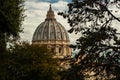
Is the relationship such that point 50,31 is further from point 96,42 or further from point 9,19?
point 96,42

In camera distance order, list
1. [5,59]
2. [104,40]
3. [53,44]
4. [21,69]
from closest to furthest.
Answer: [104,40] < [5,59] < [21,69] < [53,44]

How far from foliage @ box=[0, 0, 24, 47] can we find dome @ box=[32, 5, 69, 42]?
125275 millimetres

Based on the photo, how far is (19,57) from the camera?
1859 inches

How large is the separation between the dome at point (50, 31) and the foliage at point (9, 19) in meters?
125

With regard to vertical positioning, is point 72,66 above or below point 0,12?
below

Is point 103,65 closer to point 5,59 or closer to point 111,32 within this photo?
point 111,32

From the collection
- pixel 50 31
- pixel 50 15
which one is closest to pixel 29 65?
pixel 50 31

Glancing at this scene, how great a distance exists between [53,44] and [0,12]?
12644 cm

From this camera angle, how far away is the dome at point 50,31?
533ft

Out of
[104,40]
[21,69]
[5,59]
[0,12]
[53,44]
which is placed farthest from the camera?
[53,44]

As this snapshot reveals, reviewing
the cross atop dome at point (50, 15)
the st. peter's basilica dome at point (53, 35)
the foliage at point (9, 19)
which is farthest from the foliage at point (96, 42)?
the cross atop dome at point (50, 15)

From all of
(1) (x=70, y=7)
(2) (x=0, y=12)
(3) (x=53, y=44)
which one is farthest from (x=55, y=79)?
(3) (x=53, y=44)

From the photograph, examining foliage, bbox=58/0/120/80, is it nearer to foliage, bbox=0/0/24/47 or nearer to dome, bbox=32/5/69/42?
foliage, bbox=0/0/24/47

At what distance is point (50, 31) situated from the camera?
166m
